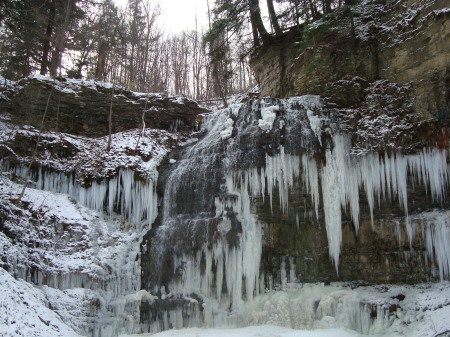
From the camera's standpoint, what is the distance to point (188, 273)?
9.44 metres

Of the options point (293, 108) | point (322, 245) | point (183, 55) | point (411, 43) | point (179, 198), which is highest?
point (183, 55)

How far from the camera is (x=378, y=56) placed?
11.4 m

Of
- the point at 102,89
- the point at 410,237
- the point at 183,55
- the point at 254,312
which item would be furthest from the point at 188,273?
the point at 183,55

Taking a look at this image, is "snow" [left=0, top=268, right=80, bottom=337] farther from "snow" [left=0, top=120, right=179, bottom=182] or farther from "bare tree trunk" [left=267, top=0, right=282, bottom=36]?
"bare tree trunk" [left=267, top=0, right=282, bottom=36]

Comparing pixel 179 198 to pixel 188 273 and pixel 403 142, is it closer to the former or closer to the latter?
pixel 188 273

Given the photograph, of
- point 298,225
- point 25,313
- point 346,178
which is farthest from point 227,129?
point 25,313

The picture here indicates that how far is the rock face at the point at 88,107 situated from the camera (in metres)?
12.6

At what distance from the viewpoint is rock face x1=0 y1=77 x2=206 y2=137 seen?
1261cm

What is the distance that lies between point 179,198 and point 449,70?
26.7ft

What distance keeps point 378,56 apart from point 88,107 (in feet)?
34.8

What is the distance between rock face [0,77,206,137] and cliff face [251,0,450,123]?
4.58 metres

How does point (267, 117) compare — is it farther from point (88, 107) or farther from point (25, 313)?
point (25, 313)

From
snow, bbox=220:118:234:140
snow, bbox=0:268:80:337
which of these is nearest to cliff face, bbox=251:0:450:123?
snow, bbox=220:118:234:140

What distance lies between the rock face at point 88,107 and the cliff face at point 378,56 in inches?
180
